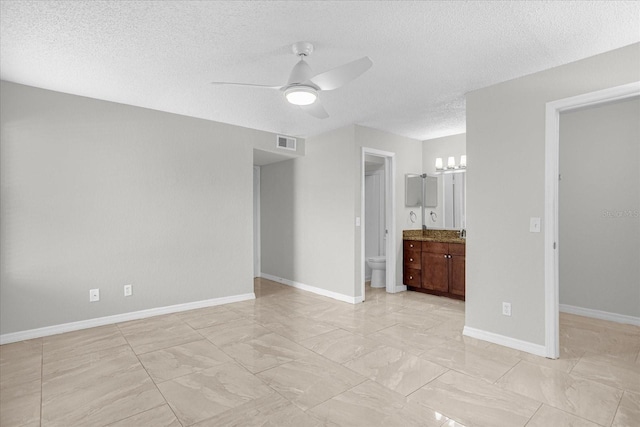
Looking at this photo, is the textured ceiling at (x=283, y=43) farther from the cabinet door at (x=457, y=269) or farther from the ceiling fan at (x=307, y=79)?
the cabinet door at (x=457, y=269)

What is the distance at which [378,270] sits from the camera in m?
5.66

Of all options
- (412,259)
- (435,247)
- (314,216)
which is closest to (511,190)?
(435,247)

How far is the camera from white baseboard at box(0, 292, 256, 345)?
3.24m

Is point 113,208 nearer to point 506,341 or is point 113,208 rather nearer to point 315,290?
point 315,290

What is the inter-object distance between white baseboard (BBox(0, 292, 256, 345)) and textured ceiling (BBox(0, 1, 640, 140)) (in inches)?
94.3

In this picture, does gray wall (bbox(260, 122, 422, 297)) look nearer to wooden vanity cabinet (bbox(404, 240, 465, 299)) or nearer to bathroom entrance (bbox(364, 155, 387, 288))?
wooden vanity cabinet (bbox(404, 240, 465, 299))

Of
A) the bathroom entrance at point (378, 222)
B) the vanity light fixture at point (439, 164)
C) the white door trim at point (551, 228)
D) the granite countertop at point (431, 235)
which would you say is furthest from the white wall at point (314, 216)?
the white door trim at point (551, 228)

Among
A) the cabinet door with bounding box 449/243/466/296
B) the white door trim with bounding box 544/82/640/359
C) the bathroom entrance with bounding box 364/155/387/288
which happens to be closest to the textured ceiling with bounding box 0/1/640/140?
the white door trim with bounding box 544/82/640/359

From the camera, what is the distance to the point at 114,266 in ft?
12.4

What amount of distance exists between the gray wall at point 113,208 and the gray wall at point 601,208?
13.5 ft

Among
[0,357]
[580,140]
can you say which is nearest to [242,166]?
[0,357]

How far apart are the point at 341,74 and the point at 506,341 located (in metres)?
2.76

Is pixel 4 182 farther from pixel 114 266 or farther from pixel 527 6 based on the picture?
pixel 527 6

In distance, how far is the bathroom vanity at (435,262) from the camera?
4.70 metres
